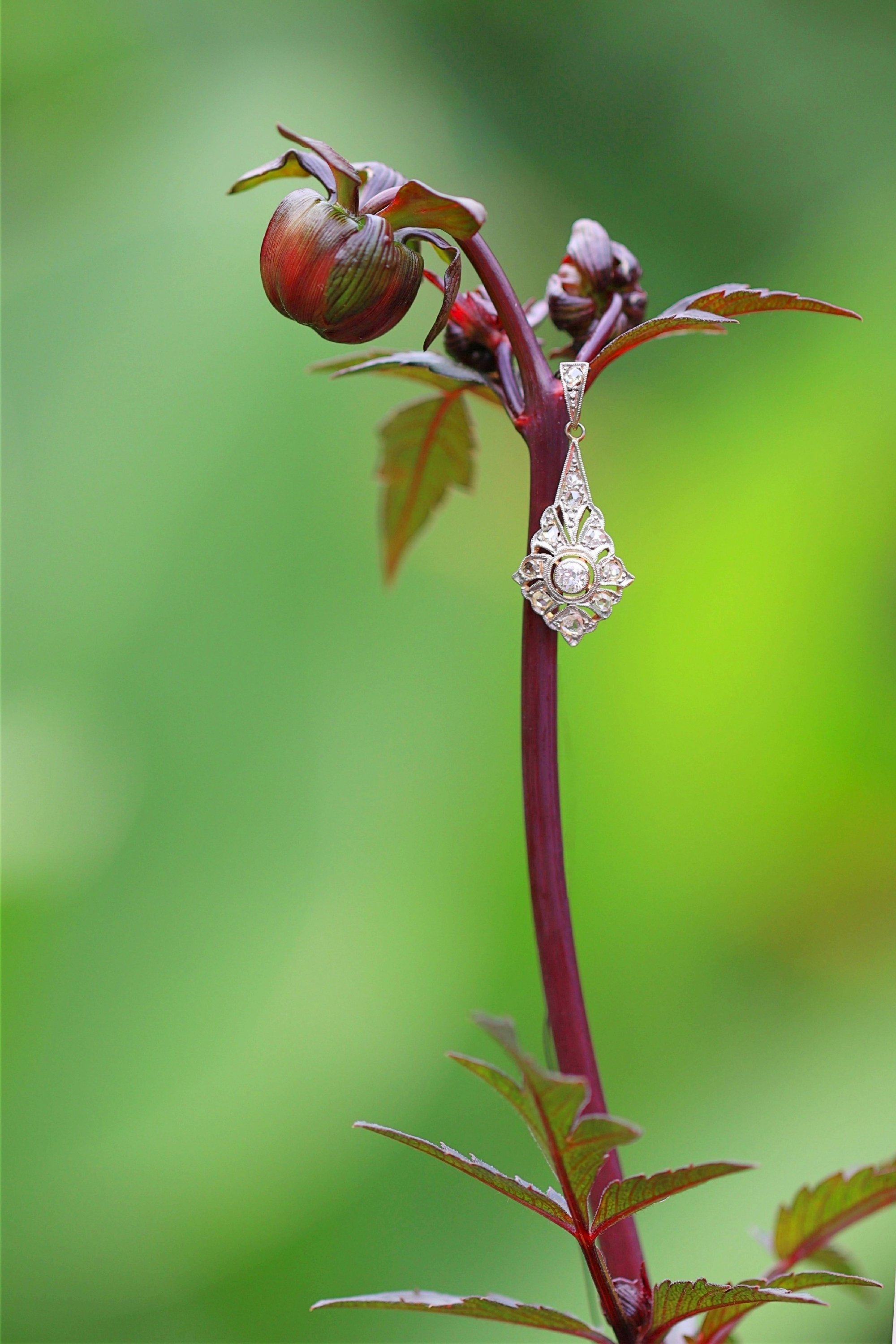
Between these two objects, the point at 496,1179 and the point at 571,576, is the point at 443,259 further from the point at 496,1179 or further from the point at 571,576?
the point at 496,1179

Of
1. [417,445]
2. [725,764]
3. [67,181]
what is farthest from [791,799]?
[67,181]

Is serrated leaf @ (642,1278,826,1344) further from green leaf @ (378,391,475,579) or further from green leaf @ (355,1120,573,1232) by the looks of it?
green leaf @ (378,391,475,579)

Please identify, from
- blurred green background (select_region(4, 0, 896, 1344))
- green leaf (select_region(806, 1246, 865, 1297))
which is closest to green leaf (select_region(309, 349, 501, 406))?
green leaf (select_region(806, 1246, 865, 1297))

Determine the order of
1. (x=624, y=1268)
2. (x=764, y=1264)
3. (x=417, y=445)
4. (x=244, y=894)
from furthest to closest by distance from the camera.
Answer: (x=244, y=894) < (x=764, y=1264) < (x=417, y=445) < (x=624, y=1268)

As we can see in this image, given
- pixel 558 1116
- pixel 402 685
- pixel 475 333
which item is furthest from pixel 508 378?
pixel 402 685

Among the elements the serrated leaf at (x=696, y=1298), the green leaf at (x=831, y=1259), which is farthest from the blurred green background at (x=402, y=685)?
the serrated leaf at (x=696, y=1298)

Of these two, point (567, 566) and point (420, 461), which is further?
point (420, 461)

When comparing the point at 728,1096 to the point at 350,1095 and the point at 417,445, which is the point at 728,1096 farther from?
the point at 417,445
